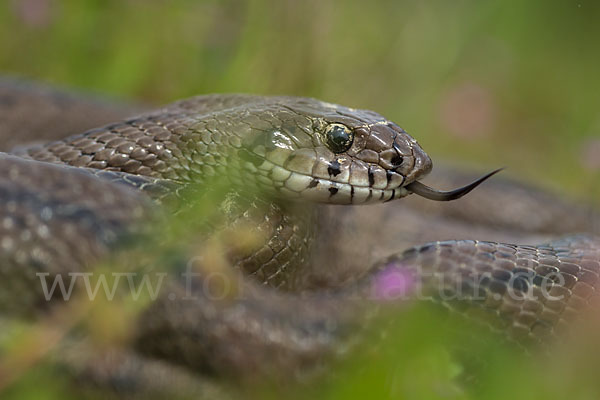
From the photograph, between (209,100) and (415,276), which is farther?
(209,100)

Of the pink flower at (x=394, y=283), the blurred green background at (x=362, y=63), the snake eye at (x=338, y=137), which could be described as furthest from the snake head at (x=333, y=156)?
the blurred green background at (x=362, y=63)

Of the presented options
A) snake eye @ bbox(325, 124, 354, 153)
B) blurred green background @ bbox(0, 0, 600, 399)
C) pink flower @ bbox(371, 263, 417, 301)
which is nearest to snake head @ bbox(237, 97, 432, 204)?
snake eye @ bbox(325, 124, 354, 153)

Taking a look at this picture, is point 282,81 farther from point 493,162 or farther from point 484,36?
point 484,36

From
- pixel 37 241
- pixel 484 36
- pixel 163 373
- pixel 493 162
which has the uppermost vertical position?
pixel 37 241

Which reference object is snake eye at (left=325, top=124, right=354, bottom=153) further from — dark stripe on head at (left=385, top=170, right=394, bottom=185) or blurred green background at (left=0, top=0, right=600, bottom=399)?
blurred green background at (left=0, top=0, right=600, bottom=399)

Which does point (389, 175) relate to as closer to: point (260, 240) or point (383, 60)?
point (260, 240)

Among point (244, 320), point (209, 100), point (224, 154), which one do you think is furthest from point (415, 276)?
Answer: point (209, 100)

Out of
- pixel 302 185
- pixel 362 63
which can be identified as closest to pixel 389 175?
pixel 302 185
